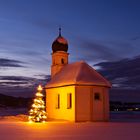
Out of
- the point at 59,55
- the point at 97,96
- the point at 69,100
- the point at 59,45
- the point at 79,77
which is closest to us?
the point at 79,77

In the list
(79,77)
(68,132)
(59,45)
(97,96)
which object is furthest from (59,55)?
(68,132)

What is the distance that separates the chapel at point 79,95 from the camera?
29092 mm

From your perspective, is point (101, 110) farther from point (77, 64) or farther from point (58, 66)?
point (58, 66)

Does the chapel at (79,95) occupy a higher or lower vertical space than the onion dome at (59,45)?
lower

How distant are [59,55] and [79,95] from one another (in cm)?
897

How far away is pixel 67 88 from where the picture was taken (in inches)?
1189

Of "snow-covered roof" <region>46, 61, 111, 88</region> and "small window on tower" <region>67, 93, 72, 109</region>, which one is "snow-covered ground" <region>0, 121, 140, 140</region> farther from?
"small window on tower" <region>67, 93, 72, 109</region>

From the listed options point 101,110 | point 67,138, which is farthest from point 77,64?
point 67,138

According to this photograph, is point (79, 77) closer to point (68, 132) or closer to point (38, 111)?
point (38, 111)

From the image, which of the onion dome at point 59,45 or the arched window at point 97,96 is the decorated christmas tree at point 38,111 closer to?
the arched window at point 97,96

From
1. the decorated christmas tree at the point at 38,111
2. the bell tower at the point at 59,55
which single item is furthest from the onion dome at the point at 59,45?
the decorated christmas tree at the point at 38,111

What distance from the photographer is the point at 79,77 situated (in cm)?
2959

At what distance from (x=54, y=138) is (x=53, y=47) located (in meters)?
23.6

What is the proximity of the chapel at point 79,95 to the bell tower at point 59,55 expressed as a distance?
3394mm
